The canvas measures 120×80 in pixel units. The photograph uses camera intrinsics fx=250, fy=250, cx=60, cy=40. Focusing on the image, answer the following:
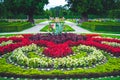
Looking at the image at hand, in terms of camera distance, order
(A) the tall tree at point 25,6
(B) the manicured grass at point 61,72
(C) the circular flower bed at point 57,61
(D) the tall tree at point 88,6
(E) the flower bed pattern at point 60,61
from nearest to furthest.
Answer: (B) the manicured grass at point 61,72 < (E) the flower bed pattern at point 60,61 < (C) the circular flower bed at point 57,61 < (A) the tall tree at point 25,6 < (D) the tall tree at point 88,6

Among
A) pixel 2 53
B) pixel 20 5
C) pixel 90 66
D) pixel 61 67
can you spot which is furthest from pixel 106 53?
pixel 20 5

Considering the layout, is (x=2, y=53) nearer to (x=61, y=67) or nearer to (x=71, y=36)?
(x=61, y=67)

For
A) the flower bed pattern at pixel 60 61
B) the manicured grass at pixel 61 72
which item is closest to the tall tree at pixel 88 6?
the flower bed pattern at pixel 60 61

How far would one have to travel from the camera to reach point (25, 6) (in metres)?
50.5

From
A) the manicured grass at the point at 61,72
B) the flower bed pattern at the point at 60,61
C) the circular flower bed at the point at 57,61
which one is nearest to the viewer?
the manicured grass at the point at 61,72

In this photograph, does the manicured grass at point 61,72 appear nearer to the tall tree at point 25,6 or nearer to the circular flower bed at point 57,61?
the circular flower bed at point 57,61

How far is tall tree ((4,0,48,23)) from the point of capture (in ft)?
166

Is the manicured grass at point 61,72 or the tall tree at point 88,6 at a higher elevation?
the tall tree at point 88,6

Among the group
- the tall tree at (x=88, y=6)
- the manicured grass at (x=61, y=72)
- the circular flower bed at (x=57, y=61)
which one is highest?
the tall tree at (x=88, y=6)

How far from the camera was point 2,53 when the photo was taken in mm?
14789

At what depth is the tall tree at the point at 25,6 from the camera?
166ft

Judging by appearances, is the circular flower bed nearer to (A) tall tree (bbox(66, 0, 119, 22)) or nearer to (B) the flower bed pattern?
(B) the flower bed pattern

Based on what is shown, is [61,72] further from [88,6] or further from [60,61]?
[88,6]

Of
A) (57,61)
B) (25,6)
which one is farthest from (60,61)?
(25,6)
